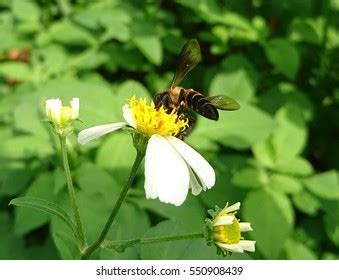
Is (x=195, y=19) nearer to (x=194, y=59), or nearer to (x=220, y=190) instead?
(x=220, y=190)

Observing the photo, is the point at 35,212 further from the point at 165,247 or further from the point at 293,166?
the point at 293,166

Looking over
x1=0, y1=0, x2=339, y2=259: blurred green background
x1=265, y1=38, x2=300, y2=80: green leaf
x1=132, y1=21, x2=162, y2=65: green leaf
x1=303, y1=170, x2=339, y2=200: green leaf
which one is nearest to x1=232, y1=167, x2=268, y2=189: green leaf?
x1=0, y1=0, x2=339, y2=259: blurred green background

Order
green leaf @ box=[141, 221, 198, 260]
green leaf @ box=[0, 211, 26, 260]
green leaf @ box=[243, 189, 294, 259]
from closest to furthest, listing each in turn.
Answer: green leaf @ box=[141, 221, 198, 260] → green leaf @ box=[243, 189, 294, 259] → green leaf @ box=[0, 211, 26, 260]

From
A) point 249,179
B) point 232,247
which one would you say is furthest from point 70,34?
point 232,247

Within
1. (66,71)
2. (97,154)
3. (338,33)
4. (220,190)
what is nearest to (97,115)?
(97,154)

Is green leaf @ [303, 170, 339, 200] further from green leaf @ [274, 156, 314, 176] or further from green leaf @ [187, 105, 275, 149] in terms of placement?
green leaf @ [187, 105, 275, 149]
